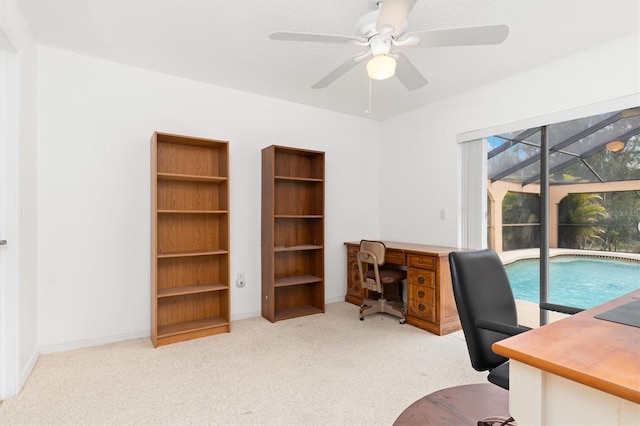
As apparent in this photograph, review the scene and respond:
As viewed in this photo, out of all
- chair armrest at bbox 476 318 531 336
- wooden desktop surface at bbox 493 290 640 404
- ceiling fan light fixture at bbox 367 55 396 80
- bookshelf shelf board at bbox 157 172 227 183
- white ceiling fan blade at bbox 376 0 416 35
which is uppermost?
white ceiling fan blade at bbox 376 0 416 35

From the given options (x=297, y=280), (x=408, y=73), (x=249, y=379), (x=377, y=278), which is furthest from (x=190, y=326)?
(x=408, y=73)

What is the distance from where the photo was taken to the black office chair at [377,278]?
3.50 metres

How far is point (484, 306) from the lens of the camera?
153 cm

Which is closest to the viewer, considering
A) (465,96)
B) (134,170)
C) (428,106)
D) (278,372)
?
(278,372)

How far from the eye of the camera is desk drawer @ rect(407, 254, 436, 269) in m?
3.26

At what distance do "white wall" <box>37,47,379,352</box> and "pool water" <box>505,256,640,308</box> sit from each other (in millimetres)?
2888

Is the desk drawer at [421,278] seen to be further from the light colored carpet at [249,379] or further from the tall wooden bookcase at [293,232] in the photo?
the tall wooden bookcase at [293,232]

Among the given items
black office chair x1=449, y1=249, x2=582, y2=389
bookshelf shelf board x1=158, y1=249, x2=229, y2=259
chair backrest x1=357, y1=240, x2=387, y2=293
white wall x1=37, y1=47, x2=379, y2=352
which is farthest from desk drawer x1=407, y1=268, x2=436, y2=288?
bookshelf shelf board x1=158, y1=249, x2=229, y2=259

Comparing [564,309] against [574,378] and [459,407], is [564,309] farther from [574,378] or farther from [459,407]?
[574,378]

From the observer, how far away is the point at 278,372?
2.42m

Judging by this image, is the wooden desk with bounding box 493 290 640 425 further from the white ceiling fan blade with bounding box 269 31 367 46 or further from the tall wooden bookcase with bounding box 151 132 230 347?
the tall wooden bookcase with bounding box 151 132 230 347

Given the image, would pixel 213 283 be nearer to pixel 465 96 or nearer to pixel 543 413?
pixel 543 413

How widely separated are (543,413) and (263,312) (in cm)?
325

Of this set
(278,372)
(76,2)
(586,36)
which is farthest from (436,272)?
(76,2)
